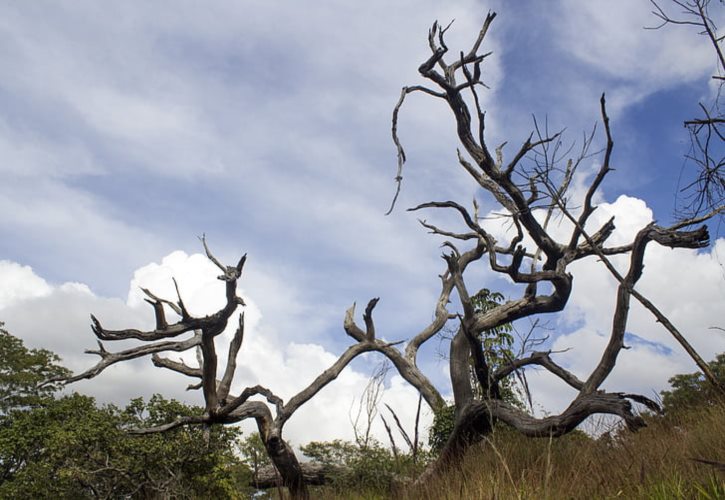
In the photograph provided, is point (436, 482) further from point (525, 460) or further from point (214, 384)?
point (214, 384)

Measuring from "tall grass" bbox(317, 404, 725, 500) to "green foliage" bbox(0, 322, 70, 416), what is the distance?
1874cm

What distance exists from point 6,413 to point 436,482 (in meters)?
19.9

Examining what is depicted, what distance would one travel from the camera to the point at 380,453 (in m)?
9.51

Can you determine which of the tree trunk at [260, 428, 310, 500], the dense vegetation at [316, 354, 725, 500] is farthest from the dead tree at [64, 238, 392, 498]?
the dense vegetation at [316, 354, 725, 500]

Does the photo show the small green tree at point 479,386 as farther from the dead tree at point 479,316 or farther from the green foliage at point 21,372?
the green foliage at point 21,372

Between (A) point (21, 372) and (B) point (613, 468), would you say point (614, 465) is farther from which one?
(A) point (21, 372)

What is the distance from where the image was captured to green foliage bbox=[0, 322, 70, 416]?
2192 cm

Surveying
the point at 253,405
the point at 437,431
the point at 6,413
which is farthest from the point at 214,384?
the point at 6,413

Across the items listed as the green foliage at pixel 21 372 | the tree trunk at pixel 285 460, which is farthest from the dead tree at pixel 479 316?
the green foliage at pixel 21 372

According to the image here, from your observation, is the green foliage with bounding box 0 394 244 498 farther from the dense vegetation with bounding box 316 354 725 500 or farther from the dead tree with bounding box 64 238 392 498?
the dense vegetation with bounding box 316 354 725 500

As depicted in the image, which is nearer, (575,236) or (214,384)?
(575,236)

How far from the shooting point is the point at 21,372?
2264cm

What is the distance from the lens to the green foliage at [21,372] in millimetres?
21922

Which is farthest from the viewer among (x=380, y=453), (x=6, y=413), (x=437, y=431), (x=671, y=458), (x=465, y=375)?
(x=6, y=413)
